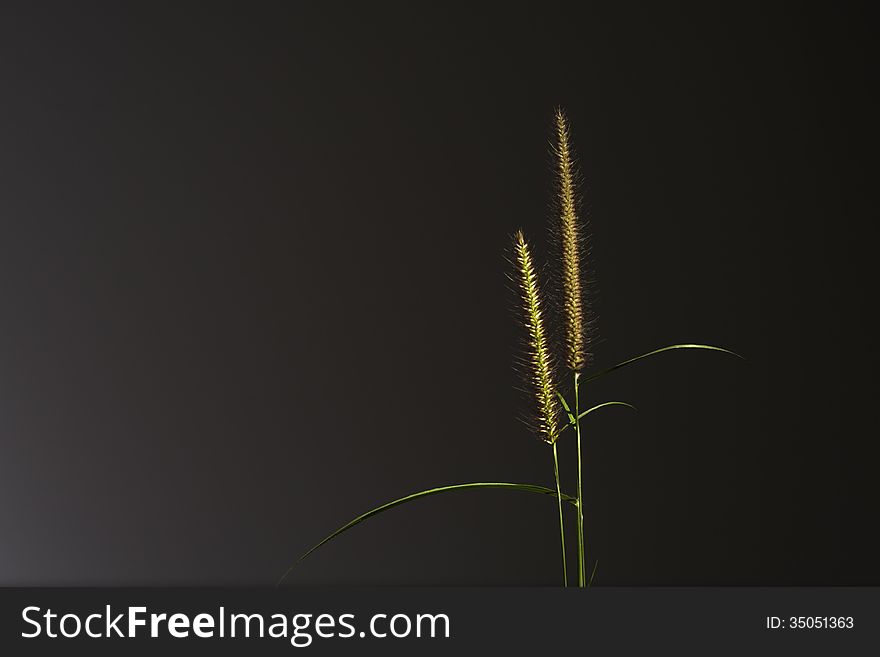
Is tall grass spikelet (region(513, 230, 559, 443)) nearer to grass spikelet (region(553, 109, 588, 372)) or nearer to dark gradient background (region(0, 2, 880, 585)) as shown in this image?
grass spikelet (region(553, 109, 588, 372))

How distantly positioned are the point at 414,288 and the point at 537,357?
95.8 inches

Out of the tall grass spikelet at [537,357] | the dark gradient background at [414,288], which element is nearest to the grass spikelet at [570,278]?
the tall grass spikelet at [537,357]

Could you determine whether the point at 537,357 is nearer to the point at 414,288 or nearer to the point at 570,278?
the point at 570,278

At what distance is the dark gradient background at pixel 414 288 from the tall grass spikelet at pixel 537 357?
2382 mm

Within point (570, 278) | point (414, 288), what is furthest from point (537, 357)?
point (414, 288)

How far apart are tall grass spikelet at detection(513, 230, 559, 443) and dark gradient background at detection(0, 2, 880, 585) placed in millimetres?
2382

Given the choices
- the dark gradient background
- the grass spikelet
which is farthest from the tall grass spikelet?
the dark gradient background

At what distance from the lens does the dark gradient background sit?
2.78 metres

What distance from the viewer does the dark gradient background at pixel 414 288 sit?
2.78m

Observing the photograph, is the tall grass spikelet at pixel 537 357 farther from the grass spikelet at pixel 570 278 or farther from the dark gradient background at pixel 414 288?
the dark gradient background at pixel 414 288

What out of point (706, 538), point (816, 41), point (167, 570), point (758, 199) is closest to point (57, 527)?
point (167, 570)

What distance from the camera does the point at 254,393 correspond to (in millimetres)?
2869

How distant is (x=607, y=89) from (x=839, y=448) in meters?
1.27

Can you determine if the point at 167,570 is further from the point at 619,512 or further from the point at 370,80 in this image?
the point at 370,80
